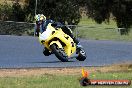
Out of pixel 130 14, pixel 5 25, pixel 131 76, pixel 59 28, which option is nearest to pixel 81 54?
pixel 59 28

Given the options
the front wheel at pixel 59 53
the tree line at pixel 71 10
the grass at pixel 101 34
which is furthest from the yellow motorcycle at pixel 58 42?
the tree line at pixel 71 10

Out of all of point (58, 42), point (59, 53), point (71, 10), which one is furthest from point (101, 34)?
point (58, 42)

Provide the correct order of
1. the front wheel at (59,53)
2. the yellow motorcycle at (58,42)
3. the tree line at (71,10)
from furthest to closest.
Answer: the tree line at (71,10)
the front wheel at (59,53)
the yellow motorcycle at (58,42)

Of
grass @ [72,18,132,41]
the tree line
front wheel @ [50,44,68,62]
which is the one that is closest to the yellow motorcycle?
front wheel @ [50,44,68,62]

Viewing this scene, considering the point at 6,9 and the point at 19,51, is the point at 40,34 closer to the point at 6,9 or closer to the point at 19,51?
the point at 19,51

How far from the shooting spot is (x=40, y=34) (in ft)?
57.6

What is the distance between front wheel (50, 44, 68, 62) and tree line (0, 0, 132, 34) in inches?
764

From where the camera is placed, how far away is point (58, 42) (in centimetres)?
1812

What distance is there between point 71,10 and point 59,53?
24745 millimetres

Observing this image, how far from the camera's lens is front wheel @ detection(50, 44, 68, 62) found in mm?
17984

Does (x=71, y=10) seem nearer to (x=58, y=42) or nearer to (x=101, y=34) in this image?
(x=101, y=34)

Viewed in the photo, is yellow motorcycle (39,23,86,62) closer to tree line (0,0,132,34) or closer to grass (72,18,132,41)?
grass (72,18,132,41)

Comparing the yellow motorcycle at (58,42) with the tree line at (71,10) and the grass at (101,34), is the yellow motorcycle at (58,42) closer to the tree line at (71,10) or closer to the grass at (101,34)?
the grass at (101,34)

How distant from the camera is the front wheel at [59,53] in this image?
18.0 metres
